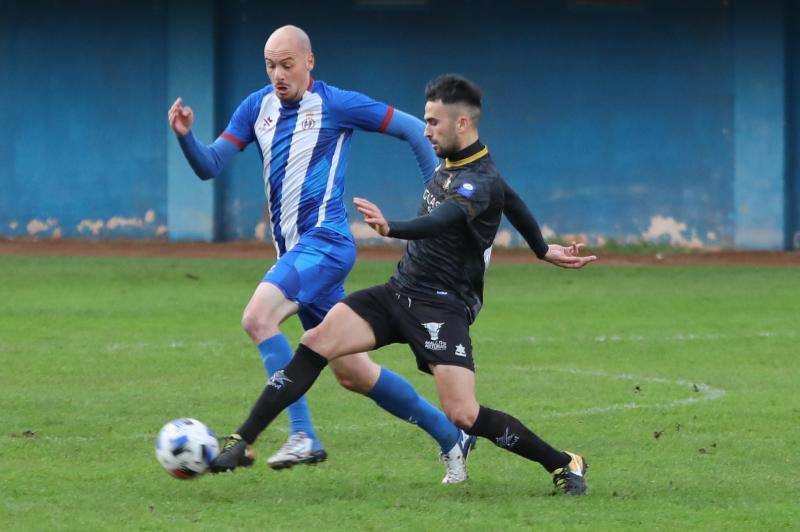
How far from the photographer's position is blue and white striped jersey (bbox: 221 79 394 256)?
804cm

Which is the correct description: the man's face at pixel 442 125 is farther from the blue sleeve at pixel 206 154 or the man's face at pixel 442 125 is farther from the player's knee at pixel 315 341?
the blue sleeve at pixel 206 154

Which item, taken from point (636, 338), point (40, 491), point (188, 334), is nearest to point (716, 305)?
point (636, 338)

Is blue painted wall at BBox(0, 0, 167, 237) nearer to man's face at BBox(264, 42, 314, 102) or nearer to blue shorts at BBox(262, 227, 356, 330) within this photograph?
man's face at BBox(264, 42, 314, 102)

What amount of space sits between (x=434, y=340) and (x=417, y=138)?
5.00ft

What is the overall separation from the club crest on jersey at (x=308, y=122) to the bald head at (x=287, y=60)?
0.13 meters

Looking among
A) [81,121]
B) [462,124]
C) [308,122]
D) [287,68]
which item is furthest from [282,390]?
[81,121]

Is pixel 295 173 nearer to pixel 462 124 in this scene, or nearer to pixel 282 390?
pixel 462 124

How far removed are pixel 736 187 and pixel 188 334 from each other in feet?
40.3

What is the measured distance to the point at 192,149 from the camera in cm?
782

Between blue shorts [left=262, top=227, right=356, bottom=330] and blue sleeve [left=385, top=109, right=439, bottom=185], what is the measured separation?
54cm

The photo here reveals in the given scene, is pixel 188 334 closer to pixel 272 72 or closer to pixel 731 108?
pixel 272 72

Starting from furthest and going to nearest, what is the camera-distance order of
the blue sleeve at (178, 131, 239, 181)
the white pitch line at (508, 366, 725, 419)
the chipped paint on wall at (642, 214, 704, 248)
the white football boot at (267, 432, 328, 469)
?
the chipped paint on wall at (642, 214, 704, 248), the white pitch line at (508, 366, 725, 419), the blue sleeve at (178, 131, 239, 181), the white football boot at (267, 432, 328, 469)

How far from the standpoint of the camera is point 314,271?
784 cm

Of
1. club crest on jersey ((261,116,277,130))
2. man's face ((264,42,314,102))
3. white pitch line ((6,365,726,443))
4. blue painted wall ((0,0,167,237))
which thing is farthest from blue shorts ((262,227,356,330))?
blue painted wall ((0,0,167,237))
